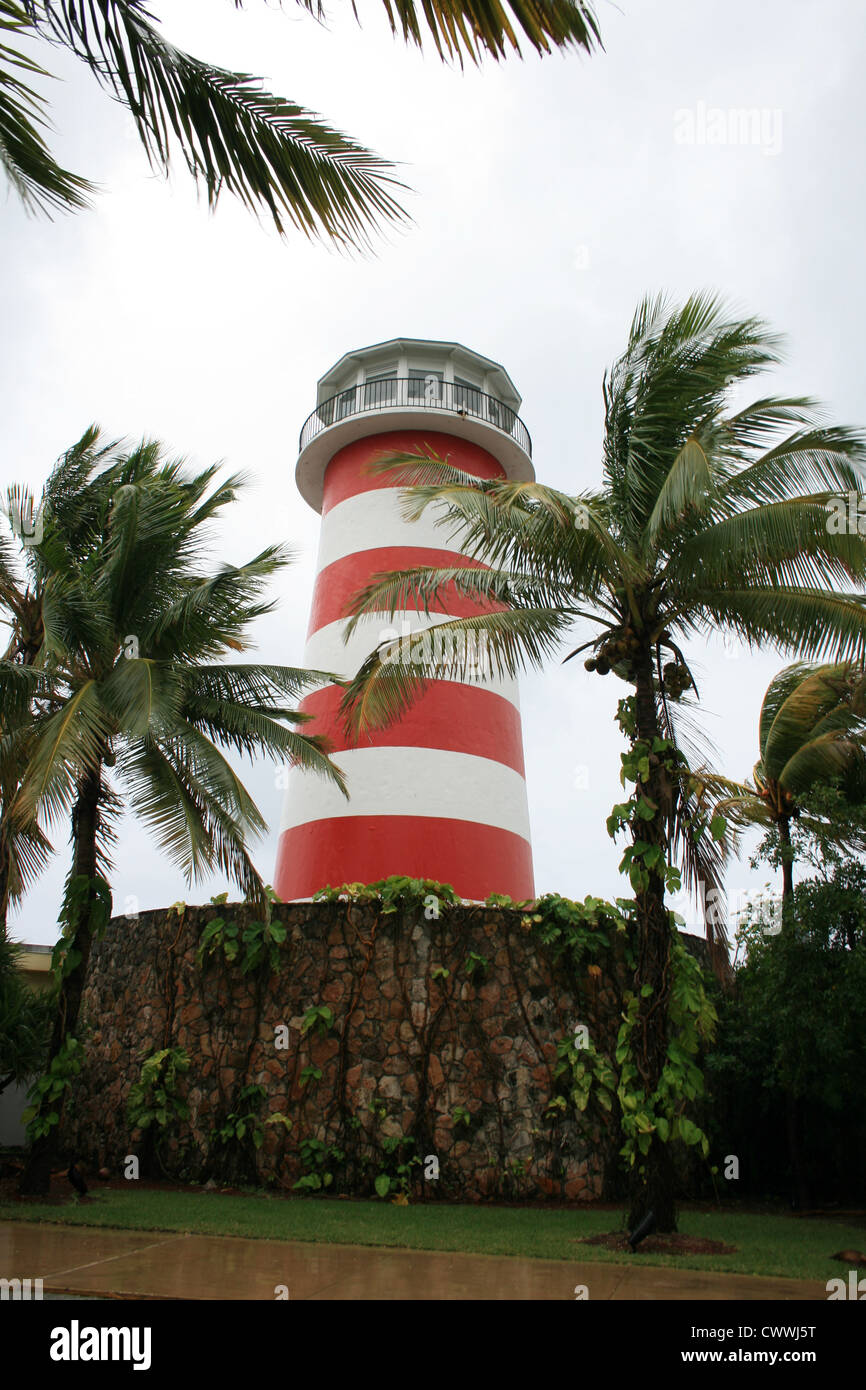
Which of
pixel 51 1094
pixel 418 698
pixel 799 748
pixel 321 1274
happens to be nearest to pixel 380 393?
pixel 418 698

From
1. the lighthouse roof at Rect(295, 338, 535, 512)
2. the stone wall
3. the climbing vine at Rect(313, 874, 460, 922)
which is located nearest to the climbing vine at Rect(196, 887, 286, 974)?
the stone wall

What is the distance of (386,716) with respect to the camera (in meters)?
10.4

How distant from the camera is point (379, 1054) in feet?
38.1

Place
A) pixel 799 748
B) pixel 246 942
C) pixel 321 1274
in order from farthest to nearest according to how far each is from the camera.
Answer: pixel 799 748
pixel 246 942
pixel 321 1274

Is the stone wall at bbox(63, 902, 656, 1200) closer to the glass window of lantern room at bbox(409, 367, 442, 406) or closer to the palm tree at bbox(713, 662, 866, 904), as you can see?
the palm tree at bbox(713, 662, 866, 904)

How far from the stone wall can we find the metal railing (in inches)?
349

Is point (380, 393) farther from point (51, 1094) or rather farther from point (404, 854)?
point (51, 1094)

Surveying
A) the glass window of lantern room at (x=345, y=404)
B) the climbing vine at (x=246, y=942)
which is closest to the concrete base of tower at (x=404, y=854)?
the climbing vine at (x=246, y=942)

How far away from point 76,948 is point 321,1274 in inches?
213
